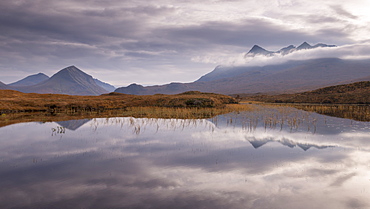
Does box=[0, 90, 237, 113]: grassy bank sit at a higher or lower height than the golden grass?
higher

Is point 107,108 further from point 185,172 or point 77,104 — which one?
point 185,172

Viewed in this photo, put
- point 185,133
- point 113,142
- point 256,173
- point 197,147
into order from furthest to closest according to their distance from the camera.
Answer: point 185,133, point 113,142, point 197,147, point 256,173

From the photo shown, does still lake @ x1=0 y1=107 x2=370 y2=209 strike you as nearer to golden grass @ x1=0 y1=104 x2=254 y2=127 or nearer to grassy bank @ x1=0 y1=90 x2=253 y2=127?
golden grass @ x1=0 y1=104 x2=254 y2=127

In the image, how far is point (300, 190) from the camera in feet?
24.7

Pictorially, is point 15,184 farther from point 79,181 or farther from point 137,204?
point 137,204

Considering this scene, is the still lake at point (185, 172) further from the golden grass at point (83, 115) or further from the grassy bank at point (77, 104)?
the grassy bank at point (77, 104)

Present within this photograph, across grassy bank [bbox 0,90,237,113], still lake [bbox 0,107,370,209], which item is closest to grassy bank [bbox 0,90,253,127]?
grassy bank [bbox 0,90,237,113]

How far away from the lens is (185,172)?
30.0ft

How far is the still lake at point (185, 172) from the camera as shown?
6902 mm

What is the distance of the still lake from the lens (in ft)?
22.6

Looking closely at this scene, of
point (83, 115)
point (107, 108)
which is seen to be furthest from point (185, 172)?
point (107, 108)

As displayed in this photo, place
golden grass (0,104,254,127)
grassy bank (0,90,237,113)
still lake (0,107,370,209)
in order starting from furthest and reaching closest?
grassy bank (0,90,237,113) < golden grass (0,104,254,127) < still lake (0,107,370,209)

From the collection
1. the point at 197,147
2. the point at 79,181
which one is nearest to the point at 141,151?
the point at 197,147

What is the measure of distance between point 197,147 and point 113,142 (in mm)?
4865
